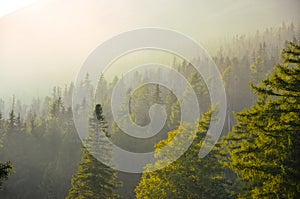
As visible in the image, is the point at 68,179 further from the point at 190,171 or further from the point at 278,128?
the point at 278,128

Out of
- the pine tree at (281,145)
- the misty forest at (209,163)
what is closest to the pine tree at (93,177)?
the misty forest at (209,163)

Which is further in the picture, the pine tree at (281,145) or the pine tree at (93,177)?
the pine tree at (93,177)

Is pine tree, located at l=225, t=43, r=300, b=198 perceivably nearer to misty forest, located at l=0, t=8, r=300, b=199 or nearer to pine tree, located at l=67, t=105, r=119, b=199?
misty forest, located at l=0, t=8, r=300, b=199

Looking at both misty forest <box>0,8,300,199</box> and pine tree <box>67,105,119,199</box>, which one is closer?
misty forest <box>0,8,300,199</box>

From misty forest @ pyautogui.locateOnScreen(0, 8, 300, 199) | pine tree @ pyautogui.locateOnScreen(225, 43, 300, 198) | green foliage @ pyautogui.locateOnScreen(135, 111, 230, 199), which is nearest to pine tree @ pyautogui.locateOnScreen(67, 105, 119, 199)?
misty forest @ pyautogui.locateOnScreen(0, 8, 300, 199)

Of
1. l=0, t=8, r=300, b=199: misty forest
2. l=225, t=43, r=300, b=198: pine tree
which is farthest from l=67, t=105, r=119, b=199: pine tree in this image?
l=225, t=43, r=300, b=198: pine tree

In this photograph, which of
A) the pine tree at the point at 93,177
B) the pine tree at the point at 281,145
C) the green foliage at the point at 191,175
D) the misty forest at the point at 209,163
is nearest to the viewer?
the pine tree at the point at 281,145

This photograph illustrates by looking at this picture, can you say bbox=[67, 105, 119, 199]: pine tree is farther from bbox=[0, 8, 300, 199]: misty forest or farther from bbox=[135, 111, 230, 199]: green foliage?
bbox=[135, 111, 230, 199]: green foliage

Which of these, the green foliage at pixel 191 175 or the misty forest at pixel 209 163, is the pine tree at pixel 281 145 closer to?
the misty forest at pixel 209 163

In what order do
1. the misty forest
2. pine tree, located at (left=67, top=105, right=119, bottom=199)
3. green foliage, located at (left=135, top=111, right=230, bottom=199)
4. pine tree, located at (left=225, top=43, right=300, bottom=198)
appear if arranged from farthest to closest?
pine tree, located at (left=67, top=105, right=119, bottom=199) → green foliage, located at (left=135, top=111, right=230, bottom=199) → the misty forest → pine tree, located at (left=225, top=43, right=300, bottom=198)

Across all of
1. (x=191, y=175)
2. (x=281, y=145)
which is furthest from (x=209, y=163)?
(x=281, y=145)

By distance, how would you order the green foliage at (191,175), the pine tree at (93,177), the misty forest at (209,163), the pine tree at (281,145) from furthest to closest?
the pine tree at (93,177) → the green foliage at (191,175) → the misty forest at (209,163) → the pine tree at (281,145)

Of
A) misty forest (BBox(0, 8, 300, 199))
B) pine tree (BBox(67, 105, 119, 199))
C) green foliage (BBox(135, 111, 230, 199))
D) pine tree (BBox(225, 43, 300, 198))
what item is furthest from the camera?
pine tree (BBox(67, 105, 119, 199))

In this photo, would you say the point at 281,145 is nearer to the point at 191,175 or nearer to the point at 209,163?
the point at 209,163
